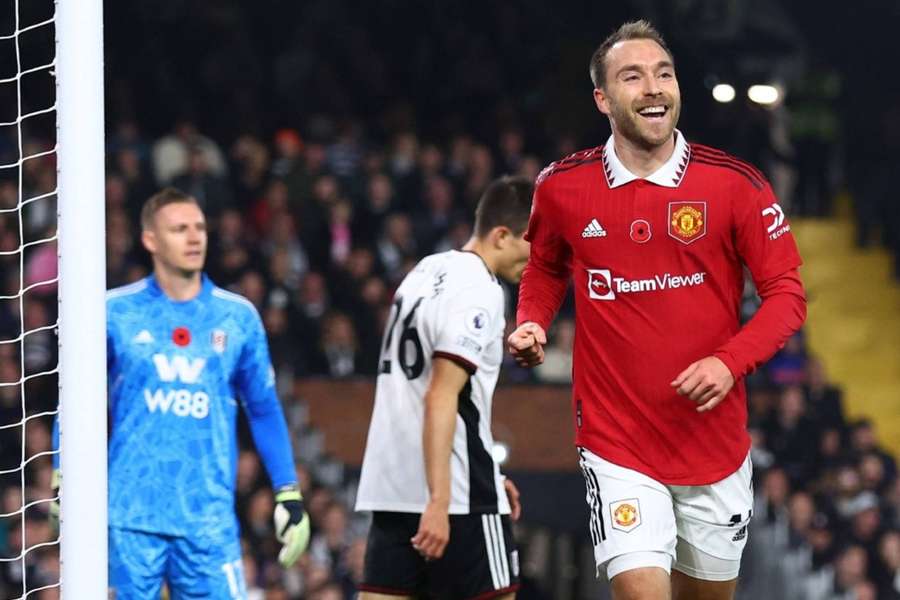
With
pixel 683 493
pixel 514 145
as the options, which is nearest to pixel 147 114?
pixel 514 145

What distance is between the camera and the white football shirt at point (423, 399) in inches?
227

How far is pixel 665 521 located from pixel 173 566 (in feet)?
6.49

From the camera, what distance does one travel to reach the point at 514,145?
51.8 ft

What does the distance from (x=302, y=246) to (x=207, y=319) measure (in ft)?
25.8

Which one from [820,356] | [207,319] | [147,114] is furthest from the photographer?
[820,356]

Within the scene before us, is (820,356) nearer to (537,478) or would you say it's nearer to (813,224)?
(813,224)

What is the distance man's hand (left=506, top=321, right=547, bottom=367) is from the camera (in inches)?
186

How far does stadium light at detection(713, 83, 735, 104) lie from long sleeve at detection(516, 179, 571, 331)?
10.1m

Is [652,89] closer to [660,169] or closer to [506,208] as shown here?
[660,169]

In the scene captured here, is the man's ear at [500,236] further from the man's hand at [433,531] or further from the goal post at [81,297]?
the goal post at [81,297]

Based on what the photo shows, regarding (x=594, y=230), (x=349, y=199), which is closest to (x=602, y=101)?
(x=594, y=230)

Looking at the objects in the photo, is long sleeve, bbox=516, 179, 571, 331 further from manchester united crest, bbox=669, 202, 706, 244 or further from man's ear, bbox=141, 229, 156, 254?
man's ear, bbox=141, 229, 156, 254

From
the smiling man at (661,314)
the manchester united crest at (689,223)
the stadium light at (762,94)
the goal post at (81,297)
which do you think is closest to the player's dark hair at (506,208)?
the smiling man at (661,314)

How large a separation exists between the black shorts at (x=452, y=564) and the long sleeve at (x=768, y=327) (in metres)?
1.41
